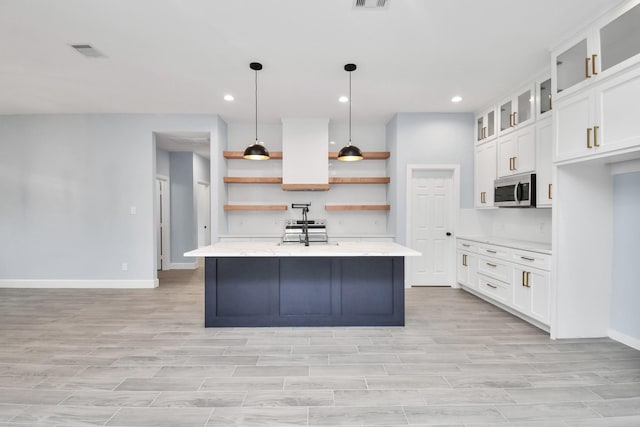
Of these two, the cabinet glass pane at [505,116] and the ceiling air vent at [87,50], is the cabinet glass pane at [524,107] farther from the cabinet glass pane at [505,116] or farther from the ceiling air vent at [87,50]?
the ceiling air vent at [87,50]

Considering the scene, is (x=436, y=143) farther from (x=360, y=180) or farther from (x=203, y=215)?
(x=203, y=215)

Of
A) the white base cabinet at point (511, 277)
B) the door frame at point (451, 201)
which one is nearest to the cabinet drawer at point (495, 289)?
the white base cabinet at point (511, 277)

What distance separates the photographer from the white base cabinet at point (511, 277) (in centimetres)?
328

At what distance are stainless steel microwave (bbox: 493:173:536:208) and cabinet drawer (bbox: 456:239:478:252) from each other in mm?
651

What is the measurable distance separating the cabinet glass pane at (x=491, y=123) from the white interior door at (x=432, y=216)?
831 millimetres

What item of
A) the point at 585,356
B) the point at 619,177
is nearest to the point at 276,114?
the point at 619,177

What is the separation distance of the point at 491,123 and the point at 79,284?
699 cm

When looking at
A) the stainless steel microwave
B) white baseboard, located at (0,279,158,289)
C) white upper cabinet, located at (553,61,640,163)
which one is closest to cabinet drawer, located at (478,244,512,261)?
the stainless steel microwave

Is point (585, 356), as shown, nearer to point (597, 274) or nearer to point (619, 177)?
point (597, 274)

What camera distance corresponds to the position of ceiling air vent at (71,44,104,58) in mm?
3168

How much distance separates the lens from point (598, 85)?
2662 millimetres

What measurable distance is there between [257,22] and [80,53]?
198cm

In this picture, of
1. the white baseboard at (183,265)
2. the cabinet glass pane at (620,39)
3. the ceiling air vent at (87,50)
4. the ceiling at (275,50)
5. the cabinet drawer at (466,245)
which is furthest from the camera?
the white baseboard at (183,265)

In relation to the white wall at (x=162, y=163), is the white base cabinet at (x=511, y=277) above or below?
below
